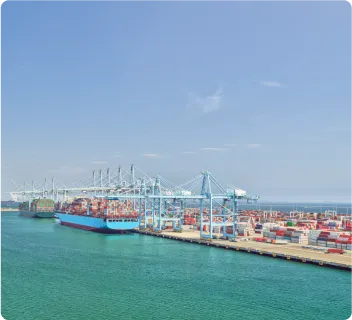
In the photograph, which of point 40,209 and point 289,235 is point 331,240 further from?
point 40,209

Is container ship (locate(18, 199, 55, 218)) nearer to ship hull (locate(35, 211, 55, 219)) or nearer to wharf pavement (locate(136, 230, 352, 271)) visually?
ship hull (locate(35, 211, 55, 219))

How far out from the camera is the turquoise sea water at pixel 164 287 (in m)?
18.3

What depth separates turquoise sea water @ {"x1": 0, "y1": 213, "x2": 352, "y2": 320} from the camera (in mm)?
18266

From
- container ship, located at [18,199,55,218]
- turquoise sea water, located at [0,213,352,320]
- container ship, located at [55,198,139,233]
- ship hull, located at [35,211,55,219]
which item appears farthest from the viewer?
container ship, located at [18,199,55,218]

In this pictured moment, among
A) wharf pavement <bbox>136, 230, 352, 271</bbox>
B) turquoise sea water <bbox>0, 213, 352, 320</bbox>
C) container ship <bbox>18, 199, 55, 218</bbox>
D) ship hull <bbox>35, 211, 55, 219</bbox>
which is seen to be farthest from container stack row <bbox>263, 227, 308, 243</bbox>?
container ship <bbox>18, 199, 55, 218</bbox>

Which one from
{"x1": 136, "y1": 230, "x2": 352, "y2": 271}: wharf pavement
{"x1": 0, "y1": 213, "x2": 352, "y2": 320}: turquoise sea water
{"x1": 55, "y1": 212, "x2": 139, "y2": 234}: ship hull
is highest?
{"x1": 55, "y1": 212, "x2": 139, "y2": 234}: ship hull

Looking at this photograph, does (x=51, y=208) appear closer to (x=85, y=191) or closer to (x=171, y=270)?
(x=85, y=191)

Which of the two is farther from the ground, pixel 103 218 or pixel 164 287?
pixel 103 218

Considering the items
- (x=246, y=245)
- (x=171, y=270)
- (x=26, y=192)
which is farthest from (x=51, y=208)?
(x=171, y=270)

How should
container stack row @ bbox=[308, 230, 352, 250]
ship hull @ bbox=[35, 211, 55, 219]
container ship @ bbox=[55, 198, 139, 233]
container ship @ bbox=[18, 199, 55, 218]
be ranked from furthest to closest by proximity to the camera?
container ship @ bbox=[18, 199, 55, 218]
ship hull @ bbox=[35, 211, 55, 219]
container ship @ bbox=[55, 198, 139, 233]
container stack row @ bbox=[308, 230, 352, 250]

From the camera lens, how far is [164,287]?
73.9ft

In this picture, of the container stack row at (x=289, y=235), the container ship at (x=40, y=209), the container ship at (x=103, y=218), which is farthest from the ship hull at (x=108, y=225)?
the container ship at (x=40, y=209)

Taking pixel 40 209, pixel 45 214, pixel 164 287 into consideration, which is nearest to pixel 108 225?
pixel 164 287

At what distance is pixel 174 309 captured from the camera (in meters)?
18.6
